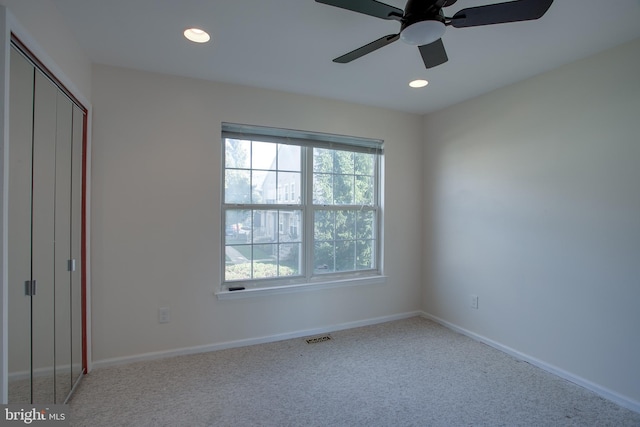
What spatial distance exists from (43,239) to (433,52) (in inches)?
94.1

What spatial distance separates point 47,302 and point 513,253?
348 cm

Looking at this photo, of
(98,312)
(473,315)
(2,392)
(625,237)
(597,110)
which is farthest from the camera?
(473,315)

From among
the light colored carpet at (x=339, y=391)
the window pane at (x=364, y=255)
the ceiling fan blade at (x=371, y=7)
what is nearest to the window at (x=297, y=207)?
the window pane at (x=364, y=255)

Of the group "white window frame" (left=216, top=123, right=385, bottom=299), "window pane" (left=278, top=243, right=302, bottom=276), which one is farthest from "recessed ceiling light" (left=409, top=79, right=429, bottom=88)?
"window pane" (left=278, top=243, right=302, bottom=276)

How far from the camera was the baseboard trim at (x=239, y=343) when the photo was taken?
2617 millimetres

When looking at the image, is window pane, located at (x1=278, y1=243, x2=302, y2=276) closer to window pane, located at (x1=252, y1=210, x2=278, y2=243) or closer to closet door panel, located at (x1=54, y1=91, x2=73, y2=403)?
window pane, located at (x1=252, y1=210, x2=278, y2=243)

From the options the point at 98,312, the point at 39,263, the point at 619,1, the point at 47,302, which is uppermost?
the point at 619,1

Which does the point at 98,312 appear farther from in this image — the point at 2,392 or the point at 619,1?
the point at 619,1

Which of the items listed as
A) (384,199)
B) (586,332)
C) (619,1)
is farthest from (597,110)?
(384,199)

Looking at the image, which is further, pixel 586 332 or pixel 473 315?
pixel 473 315

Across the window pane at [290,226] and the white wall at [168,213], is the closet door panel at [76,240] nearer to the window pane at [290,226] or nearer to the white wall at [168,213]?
the white wall at [168,213]

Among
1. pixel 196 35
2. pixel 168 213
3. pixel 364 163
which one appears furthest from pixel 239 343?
pixel 196 35

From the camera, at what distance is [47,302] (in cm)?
177

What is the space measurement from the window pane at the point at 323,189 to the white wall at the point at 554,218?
1.32 meters
